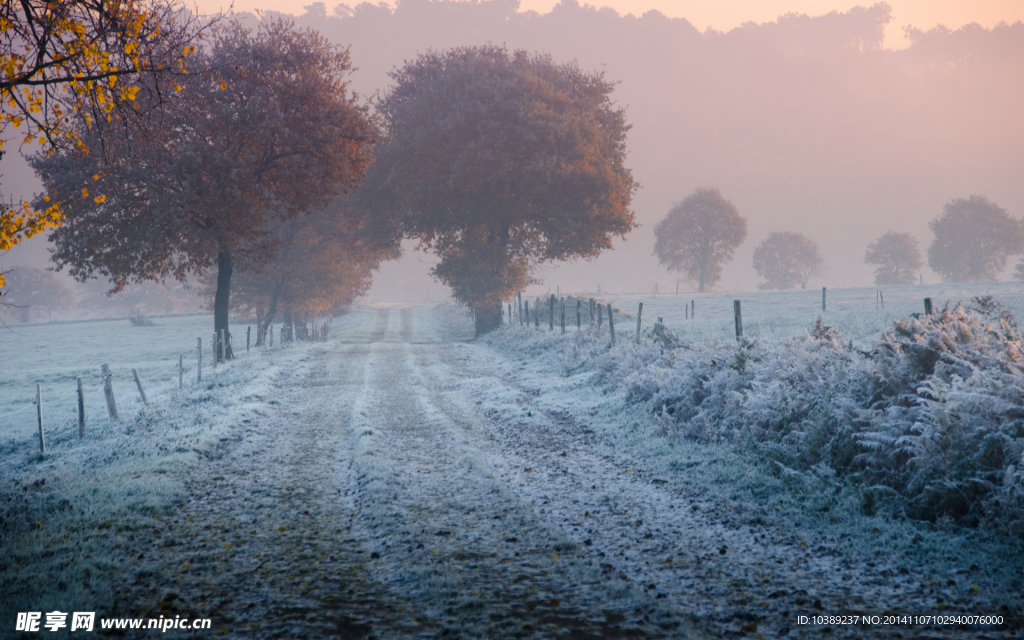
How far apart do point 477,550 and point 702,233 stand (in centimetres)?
8151

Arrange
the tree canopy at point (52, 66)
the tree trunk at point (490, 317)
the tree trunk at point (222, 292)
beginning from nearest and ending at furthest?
1. the tree canopy at point (52, 66)
2. the tree trunk at point (222, 292)
3. the tree trunk at point (490, 317)

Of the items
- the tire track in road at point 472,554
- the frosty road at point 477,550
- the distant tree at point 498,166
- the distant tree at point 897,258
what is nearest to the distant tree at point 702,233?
the distant tree at point 897,258

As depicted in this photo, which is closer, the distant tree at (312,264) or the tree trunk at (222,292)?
the tree trunk at (222,292)

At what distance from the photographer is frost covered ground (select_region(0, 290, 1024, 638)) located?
14.3 feet

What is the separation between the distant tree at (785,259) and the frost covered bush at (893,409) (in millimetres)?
92457

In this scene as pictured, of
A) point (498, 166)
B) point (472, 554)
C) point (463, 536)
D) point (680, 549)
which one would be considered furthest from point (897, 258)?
point (472, 554)

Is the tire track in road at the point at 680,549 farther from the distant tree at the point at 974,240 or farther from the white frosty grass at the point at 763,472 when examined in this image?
the distant tree at the point at 974,240

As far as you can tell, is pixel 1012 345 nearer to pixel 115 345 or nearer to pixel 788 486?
pixel 788 486

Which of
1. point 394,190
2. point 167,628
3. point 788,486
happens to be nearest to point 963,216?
point 394,190

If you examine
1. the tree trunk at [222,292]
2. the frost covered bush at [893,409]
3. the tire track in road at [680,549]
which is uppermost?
the tree trunk at [222,292]

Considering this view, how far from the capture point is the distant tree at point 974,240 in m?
A: 72.8

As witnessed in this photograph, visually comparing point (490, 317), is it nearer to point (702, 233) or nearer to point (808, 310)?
point (808, 310)

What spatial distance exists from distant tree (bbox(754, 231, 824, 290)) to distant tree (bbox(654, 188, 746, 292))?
56.9 feet

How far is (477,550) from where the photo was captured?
218 inches
